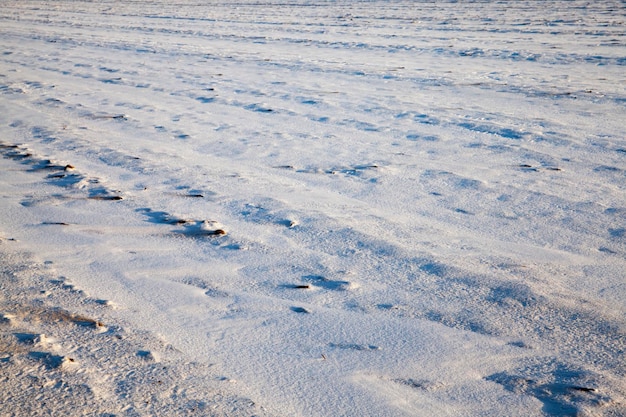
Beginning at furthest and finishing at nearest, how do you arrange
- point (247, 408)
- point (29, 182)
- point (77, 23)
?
point (77, 23) → point (29, 182) → point (247, 408)

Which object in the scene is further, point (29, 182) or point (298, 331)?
point (29, 182)

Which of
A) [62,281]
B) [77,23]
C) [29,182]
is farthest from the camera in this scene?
[77,23]

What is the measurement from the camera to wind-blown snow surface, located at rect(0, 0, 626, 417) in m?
2.00

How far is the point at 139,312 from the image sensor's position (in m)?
2.42

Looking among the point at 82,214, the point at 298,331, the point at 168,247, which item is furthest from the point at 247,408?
the point at 82,214

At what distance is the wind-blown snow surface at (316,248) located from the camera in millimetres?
2002

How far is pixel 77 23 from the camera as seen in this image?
16.8 metres

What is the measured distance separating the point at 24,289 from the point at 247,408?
1.30m

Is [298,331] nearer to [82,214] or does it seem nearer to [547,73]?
[82,214]

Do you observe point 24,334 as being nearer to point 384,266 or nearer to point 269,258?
→ point 269,258

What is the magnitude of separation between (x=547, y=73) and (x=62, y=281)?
722cm

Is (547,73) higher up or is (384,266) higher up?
(547,73)

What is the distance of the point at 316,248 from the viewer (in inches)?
120

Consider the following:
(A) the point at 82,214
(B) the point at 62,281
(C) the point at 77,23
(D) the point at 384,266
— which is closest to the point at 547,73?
(D) the point at 384,266
